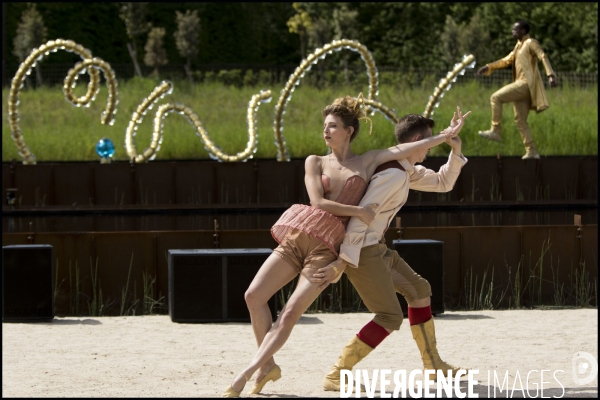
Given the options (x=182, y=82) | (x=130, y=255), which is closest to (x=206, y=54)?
(x=182, y=82)

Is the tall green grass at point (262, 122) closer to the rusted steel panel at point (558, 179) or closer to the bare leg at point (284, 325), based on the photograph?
the rusted steel panel at point (558, 179)

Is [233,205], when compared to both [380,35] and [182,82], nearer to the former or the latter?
[182,82]

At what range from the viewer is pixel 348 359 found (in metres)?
7.83

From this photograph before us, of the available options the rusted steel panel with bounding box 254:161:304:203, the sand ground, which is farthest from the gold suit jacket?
the sand ground

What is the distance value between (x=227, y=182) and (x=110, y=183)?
73.9 inches

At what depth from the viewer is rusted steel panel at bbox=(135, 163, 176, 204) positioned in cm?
1903

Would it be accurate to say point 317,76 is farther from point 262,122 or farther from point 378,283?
point 378,283

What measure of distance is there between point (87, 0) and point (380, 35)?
13251mm

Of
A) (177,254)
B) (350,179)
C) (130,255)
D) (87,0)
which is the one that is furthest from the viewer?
(87,0)

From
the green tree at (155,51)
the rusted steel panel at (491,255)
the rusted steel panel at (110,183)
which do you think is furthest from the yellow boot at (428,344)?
the green tree at (155,51)

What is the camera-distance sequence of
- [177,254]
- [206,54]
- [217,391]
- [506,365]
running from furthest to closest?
1. [206,54]
2. [177,254]
3. [506,365]
4. [217,391]

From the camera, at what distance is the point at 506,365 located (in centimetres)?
904

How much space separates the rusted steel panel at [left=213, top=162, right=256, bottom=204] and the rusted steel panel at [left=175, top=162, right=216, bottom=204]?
14 centimetres

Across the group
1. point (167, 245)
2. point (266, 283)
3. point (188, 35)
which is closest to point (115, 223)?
point (167, 245)
